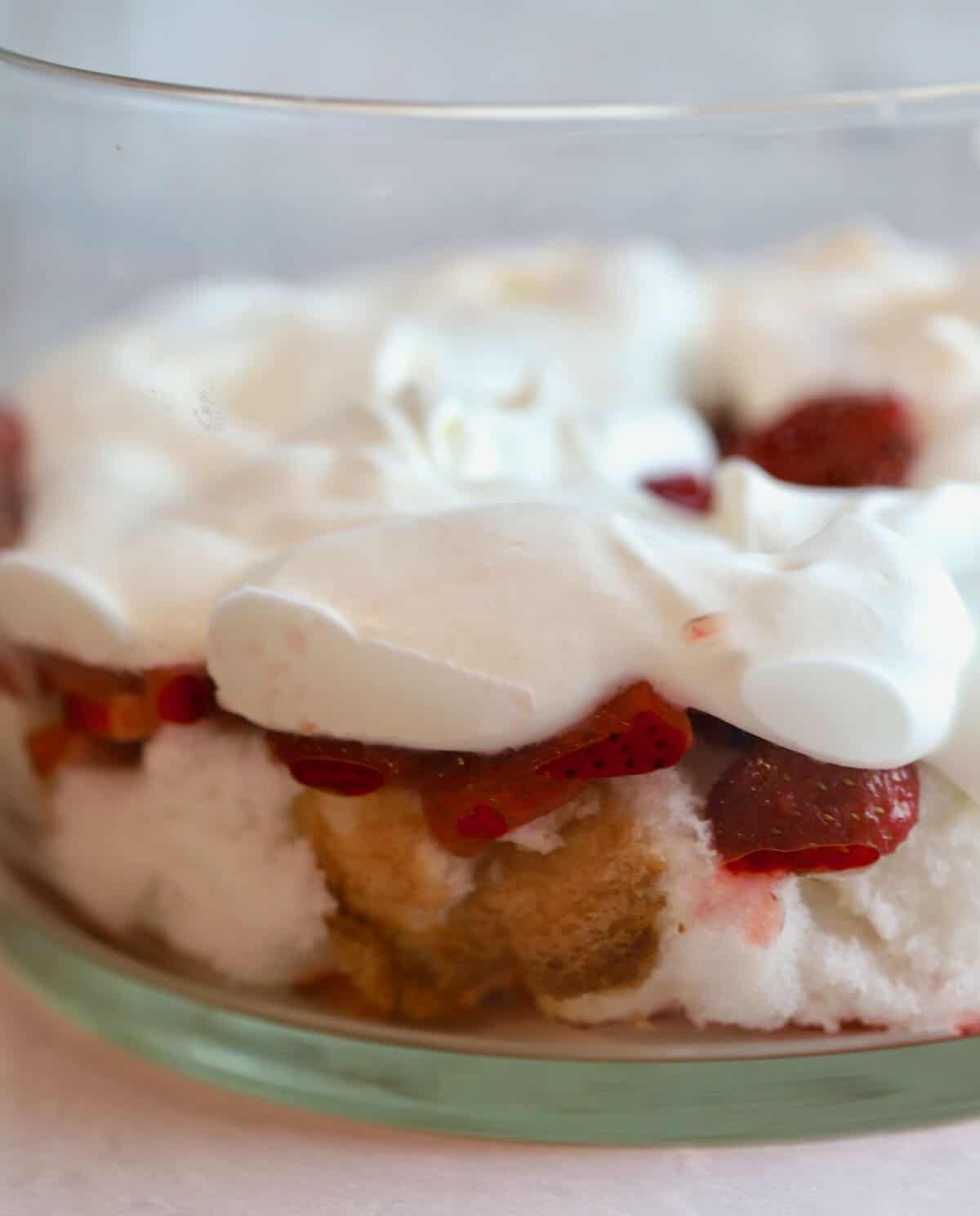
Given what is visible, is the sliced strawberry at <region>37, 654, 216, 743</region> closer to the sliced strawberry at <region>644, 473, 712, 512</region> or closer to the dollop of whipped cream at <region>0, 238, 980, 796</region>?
the dollop of whipped cream at <region>0, 238, 980, 796</region>

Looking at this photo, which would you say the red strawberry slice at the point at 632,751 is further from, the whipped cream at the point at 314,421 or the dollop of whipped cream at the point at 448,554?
the whipped cream at the point at 314,421

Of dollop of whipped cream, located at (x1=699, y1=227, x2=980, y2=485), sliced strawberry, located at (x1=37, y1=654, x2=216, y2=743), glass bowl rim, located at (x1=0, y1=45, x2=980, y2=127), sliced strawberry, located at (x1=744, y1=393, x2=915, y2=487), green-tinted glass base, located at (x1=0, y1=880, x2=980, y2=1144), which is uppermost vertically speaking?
glass bowl rim, located at (x1=0, y1=45, x2=980, y2=127)

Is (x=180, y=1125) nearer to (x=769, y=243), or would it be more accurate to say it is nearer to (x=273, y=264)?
(x=273, y=264)

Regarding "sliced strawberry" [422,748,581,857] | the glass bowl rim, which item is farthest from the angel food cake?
the glass bowl rim

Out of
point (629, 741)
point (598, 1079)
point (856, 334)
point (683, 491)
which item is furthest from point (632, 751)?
point (856, 334)

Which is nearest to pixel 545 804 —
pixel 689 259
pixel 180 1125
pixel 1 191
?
pixel 180 1125

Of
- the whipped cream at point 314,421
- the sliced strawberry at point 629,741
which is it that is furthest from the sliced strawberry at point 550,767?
the whipped cream at point 314,421

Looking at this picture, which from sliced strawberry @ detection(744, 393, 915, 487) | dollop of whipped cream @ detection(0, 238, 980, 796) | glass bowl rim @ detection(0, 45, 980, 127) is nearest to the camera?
dollop of whipped cream @ detection(0, 238, 980, 796)

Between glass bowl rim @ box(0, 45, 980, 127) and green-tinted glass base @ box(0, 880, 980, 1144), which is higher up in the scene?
glass bowl rim @ box(0, 45, 980, 127)
